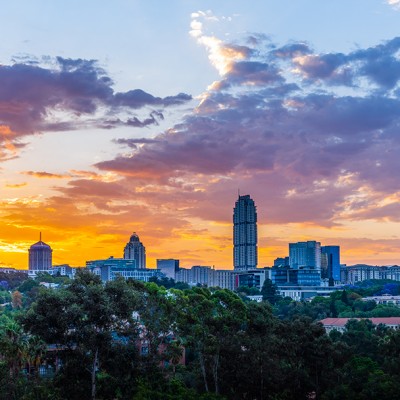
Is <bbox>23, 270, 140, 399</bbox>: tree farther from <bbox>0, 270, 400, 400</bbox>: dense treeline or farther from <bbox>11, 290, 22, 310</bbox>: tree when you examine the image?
<bbox>11, 290, 22, 310</bbox>: tree

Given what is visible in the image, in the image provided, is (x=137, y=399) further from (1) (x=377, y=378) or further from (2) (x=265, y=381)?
(1) (x=377, y=378)

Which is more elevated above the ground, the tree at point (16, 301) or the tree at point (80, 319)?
the tree at point (80, 319)

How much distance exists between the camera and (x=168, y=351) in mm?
39000

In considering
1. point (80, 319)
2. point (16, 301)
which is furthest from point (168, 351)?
point (16, 301)

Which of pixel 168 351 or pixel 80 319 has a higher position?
pixel 80 319

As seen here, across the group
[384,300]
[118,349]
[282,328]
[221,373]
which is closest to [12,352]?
[118,349]

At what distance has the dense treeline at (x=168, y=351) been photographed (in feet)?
112

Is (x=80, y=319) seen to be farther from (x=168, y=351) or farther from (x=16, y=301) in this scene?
(x=16, y=301)

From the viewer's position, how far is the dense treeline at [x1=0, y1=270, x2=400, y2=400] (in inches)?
1342

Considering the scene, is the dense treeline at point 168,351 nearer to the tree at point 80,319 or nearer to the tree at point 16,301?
the tree at point 80,319

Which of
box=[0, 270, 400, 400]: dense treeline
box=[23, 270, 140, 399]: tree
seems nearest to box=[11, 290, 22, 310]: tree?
box=[0, 270, 400, 400]: dense treeline

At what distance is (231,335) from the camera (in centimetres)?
4119

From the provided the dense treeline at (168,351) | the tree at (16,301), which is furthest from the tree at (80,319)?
the tree at (16,301)

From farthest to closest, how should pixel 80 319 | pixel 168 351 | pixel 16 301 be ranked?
pixel 16 301, pixel 168 351, pixel 80 319
